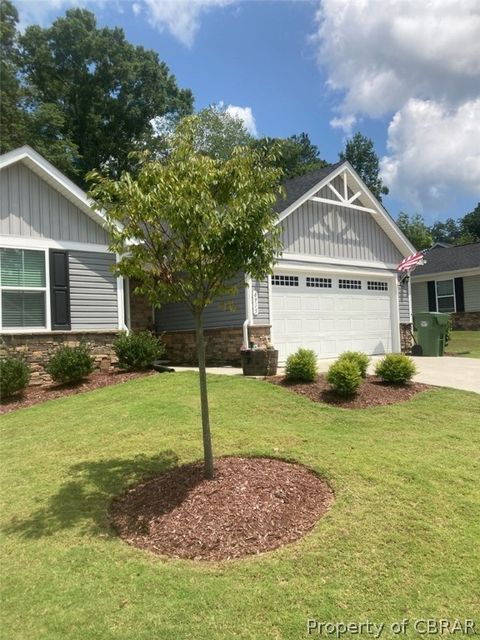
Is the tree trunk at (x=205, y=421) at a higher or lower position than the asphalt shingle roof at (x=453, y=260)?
lower

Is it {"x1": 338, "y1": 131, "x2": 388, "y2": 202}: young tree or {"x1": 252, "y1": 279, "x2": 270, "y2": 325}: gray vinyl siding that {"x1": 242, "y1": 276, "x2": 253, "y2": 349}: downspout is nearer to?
{"x1": 252, "y1": 279, "x2": 270, "y2": 325}: gray vinyl siding

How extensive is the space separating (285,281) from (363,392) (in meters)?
5.20

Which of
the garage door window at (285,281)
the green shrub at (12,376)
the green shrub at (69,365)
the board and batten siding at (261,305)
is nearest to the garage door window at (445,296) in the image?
the garage door window at (285,281)

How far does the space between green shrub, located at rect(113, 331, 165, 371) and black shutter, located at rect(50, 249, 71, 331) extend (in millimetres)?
1254

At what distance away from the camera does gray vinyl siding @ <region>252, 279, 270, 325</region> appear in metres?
12.0

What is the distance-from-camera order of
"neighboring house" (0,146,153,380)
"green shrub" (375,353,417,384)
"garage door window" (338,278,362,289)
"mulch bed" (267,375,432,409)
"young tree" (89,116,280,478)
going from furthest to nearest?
"garage door window" (338,278,362,289) → "neighboring house" (0,146,153,380) → "green shrub" (375,353,417,384) → "mulch bed" (267,375,432,409) → "young tree" (89,116,280,478)

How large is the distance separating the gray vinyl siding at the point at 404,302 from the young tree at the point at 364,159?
38.2 m

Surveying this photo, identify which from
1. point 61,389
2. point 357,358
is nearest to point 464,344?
point 357,358

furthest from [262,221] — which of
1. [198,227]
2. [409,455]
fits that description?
[409,455]

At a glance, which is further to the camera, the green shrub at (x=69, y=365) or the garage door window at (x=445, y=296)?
the garage door window at (x=445, y=296)

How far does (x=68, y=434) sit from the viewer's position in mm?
6609

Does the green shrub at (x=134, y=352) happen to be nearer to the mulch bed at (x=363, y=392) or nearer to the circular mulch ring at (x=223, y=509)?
the mulch bed at (x=363, y=392)

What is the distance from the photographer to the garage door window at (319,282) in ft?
44.6

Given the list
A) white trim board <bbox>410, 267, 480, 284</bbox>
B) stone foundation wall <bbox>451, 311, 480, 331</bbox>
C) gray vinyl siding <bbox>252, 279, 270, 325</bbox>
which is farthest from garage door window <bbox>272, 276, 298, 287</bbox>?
stone foundation wall <bbox>451, 311, 480, 331</bbox>
